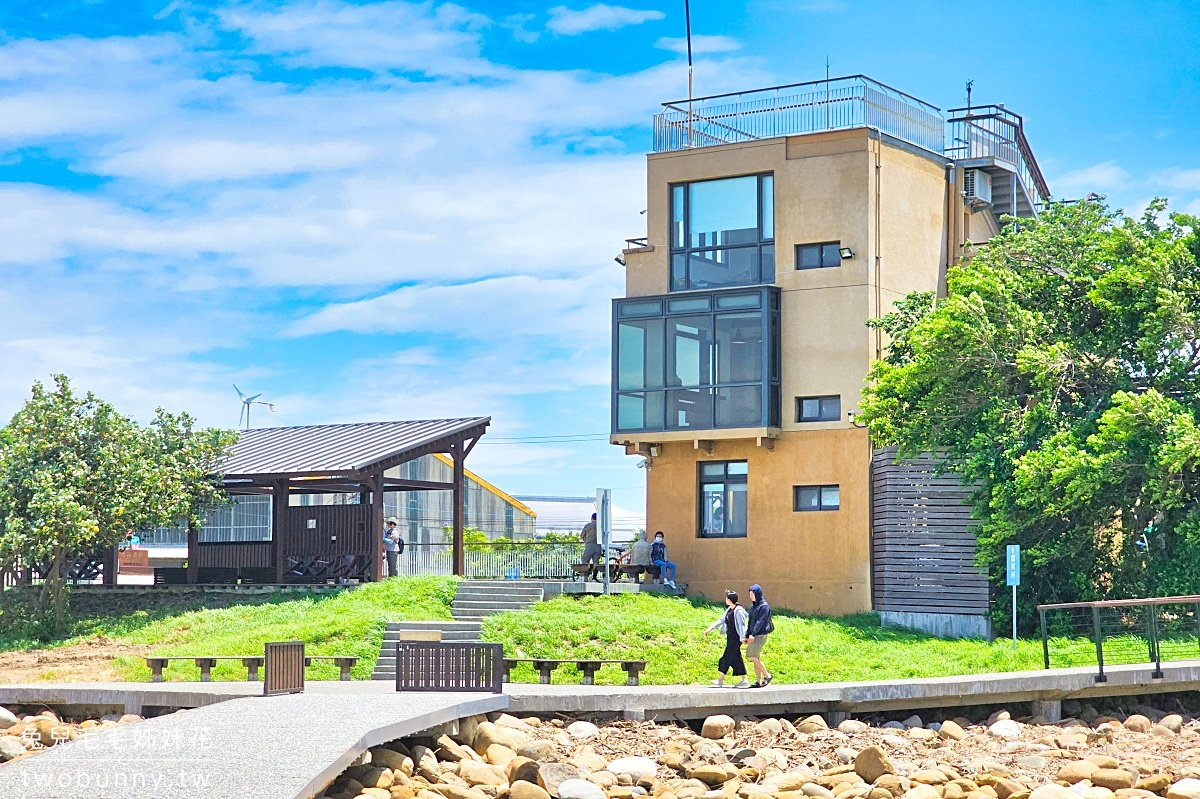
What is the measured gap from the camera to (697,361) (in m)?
34.6

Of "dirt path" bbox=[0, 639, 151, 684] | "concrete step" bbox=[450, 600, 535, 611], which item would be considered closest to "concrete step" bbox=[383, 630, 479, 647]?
"concrete step" bbox=[450, 600, 535, 611]

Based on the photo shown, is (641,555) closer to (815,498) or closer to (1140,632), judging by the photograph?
→ (815,498)

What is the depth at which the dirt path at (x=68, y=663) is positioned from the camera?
85.8 feet

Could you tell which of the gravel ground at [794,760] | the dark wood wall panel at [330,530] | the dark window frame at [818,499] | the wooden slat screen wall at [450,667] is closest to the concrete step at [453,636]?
the dark wood wall panel at [330,530]

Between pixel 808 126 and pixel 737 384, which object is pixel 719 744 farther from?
pixel 808 126

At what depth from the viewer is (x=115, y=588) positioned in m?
34.3

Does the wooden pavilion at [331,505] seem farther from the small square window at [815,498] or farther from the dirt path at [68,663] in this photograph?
the small square window at [815,498]

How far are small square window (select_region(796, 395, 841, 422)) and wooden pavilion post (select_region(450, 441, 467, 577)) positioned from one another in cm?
777

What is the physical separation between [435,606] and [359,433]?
788cm

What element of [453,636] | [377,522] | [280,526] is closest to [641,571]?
[377,522]

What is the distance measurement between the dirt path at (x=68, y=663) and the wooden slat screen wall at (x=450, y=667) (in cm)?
782

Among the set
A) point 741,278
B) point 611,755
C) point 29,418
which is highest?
point 741,278

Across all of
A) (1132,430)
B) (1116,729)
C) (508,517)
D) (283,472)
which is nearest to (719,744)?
(1116,729)

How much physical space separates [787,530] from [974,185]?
9765 millimetres
